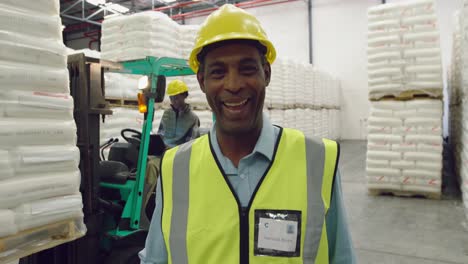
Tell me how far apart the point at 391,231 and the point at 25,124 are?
3895mm

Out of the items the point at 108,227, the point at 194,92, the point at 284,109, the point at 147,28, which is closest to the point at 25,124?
the point at 108,227

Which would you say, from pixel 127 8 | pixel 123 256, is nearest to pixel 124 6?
pixel 127 8

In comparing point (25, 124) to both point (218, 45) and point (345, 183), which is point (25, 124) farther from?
point (345, 183)

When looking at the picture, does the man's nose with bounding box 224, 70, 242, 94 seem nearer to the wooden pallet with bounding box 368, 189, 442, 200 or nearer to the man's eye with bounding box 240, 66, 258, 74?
the man's eye with bounding box 240, 66, 258, 74

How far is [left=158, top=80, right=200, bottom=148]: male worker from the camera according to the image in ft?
16.9

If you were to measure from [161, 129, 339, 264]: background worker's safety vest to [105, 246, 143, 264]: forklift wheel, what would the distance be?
6.59ft

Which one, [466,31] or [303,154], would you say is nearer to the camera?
[303,154]

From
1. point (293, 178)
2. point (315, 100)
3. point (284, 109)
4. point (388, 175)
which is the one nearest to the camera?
point (293, 178)

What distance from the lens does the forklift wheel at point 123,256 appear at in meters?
3.00

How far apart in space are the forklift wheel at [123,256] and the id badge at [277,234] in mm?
2198

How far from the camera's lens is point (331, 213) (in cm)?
117

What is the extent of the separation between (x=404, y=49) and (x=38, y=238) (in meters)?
5.79

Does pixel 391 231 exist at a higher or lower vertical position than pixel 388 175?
lower

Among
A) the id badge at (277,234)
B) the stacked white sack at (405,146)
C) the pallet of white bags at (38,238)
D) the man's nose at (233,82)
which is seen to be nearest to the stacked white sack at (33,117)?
the pallet of white bags at (38,238)
